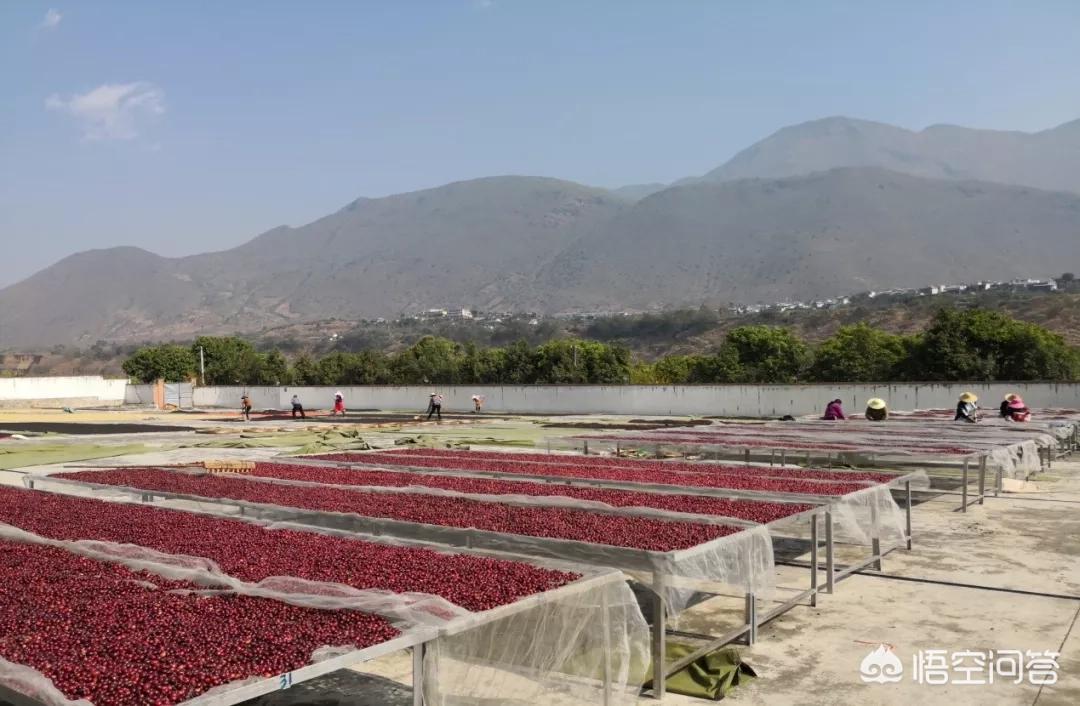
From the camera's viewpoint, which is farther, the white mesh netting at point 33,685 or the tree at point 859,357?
the tree at point 859,357

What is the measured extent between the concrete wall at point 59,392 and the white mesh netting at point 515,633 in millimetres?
65765

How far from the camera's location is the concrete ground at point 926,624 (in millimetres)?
5961

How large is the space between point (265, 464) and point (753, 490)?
23.6ft

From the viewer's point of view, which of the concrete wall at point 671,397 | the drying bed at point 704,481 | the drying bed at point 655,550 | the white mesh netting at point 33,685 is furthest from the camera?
the concrete wall at point 671,397

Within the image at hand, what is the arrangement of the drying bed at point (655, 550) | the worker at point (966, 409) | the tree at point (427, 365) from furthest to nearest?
the tree at point (427, 365) < the worker at point (966, 409) < the drying bed at point (655, 550)

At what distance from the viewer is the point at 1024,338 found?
43.2 meters

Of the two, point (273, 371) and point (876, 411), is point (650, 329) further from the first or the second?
A: point (876, 411)

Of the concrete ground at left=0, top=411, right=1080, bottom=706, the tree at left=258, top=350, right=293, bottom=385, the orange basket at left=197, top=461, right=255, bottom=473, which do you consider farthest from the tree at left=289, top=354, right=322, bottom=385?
the concrete ground at left=0, top=411, right=1080, bottom=706

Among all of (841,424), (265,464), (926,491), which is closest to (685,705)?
(265,464)

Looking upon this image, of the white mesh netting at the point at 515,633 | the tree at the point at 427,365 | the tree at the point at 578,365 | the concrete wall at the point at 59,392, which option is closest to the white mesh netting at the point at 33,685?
the white mesh netting at the point at 515,633

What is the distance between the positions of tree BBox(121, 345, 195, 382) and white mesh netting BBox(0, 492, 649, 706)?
72303 millimetres

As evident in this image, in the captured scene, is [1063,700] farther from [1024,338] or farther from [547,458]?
[1024,338]

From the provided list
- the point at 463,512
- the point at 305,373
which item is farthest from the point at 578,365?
the point at 463,512

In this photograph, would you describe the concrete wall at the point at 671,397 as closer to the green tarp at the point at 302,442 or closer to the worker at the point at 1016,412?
the worker at the point at 1016,412
